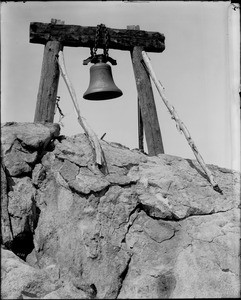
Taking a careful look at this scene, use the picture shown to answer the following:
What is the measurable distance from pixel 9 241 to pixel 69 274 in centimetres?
71

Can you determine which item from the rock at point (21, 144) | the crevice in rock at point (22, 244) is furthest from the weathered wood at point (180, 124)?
the crevice in rock at point (22, 244)

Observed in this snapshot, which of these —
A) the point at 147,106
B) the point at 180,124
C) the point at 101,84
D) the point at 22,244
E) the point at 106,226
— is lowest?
the point at 22,244

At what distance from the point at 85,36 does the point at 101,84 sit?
765mm

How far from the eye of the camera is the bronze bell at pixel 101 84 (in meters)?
5.93

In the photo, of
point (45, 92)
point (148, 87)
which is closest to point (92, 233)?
point (45, 92)

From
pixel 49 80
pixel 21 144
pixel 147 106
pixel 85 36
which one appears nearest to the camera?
pixel 21 144

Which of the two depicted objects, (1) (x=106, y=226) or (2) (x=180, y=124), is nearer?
(1) (x=106, y=226)

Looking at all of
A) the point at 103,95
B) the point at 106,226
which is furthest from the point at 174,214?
the point at 103,95

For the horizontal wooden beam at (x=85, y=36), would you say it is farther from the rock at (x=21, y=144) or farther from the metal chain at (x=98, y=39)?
the rock at (x=21, y=144)

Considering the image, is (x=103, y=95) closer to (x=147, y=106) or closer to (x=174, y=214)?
(x=147, y=106)

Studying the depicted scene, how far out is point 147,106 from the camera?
648cm

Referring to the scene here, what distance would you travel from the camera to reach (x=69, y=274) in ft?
14.6

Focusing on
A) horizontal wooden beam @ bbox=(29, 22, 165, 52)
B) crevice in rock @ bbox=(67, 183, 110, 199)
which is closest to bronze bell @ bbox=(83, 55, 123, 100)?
horizontal wooden beam @ bbox=(29, 22, 165, 52)

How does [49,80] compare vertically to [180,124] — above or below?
above
